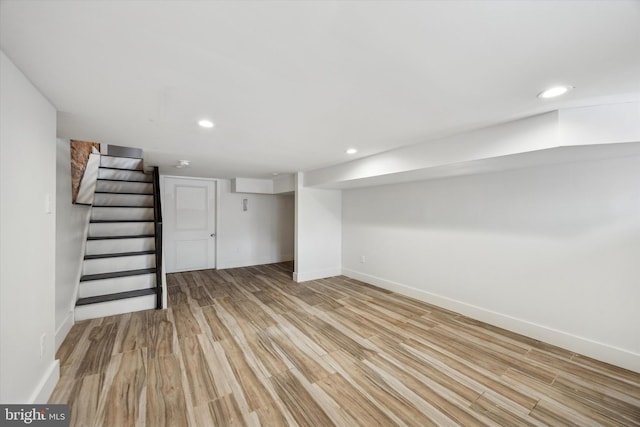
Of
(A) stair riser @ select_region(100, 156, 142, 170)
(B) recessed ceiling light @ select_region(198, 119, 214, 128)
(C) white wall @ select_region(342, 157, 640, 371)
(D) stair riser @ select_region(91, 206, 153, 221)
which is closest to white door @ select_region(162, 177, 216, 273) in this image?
(A) stair riser @ select_region(100, 156, 142, 170)

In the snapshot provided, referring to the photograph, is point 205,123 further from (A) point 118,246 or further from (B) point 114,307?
(A) point 118,246

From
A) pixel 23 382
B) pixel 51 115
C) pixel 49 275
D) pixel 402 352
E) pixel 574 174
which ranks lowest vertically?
pixel 402 352

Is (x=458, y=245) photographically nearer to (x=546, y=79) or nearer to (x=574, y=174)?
(x=574, y=174)

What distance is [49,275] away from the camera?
1.74 m

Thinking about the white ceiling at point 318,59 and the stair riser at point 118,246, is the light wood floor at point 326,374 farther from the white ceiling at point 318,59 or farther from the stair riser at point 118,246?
the white ceiling at point 318,59

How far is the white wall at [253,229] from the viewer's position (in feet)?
19.1

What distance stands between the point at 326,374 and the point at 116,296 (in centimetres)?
301

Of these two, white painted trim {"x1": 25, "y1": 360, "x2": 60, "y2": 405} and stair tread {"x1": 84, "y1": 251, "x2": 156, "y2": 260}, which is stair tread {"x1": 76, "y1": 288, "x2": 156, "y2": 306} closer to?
stair tread {"x1": 84, "y1": 251, "x2": 156, "y2": 260}

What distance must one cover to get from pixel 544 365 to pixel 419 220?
2091mm

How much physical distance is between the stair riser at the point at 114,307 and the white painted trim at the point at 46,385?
1.34m

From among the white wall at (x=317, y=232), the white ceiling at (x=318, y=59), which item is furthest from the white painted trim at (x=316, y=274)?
the white ceiling at (x=318, y=59)

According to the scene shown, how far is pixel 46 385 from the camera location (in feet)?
5.46

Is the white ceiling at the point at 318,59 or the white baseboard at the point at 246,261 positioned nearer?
the white ceiling at the point at 318,59

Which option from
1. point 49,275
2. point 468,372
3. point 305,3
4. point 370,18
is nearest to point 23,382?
point 49,275
